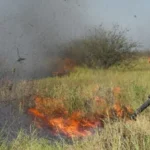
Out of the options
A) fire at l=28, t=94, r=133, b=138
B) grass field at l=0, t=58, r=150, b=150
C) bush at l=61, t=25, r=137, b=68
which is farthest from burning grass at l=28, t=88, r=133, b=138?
bush at l=61, t=25, r=137, b=68

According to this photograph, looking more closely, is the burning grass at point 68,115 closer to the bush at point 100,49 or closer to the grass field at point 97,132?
the grass field at point 97,132

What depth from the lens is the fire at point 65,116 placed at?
44.6ft

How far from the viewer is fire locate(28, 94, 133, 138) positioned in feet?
44.6

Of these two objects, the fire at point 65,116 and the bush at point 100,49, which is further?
the bush at point 100,49

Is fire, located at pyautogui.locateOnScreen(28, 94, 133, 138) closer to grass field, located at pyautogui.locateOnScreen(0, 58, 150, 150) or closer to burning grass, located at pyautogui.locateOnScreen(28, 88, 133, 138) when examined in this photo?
burning grass, located at pyautogui.locateOnScreen(28, 88, 133, 138)

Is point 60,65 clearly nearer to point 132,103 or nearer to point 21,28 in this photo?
point 21,28

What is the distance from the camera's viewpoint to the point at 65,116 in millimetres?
15094

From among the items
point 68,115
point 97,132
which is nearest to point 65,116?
point 68,115

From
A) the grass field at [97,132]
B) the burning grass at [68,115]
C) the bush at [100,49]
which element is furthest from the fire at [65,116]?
the bush at [100,49]

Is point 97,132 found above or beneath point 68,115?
above

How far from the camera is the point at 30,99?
15430mm

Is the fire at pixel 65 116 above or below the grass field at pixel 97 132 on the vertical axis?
below

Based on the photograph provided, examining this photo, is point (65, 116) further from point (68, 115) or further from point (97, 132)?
point (97, 132)

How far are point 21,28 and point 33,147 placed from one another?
59.9 feet
